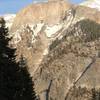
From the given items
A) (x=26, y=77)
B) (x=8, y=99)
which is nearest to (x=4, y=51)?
(x=8, y=99)

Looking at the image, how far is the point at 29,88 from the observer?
2950 cm

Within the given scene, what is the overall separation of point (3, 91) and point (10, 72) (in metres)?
0.95

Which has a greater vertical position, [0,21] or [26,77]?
[0,21]

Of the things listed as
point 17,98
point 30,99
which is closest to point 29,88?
point 30,99

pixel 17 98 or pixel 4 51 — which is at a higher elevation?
pixel 4 51

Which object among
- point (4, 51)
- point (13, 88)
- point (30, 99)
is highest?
point (4, 51)

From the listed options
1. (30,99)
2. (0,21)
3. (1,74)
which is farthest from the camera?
(30,99)

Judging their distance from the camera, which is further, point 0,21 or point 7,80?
point 0,21

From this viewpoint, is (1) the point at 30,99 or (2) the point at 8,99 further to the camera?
(1) the point at 30,99

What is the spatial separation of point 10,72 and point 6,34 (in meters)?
1.85

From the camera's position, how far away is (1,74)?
78.2 ft

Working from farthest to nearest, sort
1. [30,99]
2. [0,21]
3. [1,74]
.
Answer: [30,99] → [0,21] → [1,74]

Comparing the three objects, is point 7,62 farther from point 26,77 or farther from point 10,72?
point 26,77

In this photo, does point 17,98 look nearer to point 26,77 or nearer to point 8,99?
point 8,99
